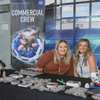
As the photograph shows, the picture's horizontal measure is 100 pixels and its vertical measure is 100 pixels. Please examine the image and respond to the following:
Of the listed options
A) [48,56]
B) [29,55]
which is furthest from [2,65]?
[29,55]

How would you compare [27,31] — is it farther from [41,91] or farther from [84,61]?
[41,91]

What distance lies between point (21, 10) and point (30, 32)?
0.68 m

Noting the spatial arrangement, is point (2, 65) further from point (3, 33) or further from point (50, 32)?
point (3, 33)

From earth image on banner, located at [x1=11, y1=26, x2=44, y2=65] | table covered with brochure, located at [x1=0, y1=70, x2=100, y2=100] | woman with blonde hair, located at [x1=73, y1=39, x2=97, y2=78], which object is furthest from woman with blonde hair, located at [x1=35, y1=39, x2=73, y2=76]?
earth image on banner, located at [x1=11, y1=26, x2=44, y2=65]

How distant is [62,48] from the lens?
2.29 meters

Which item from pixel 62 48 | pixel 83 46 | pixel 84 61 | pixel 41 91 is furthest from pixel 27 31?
pixel 41 91

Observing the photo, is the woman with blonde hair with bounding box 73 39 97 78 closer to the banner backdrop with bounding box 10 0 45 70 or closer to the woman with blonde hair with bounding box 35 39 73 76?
the woman with blonde hair with bounding box 35 39 73 76

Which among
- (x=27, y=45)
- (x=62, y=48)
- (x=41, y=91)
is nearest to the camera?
(x=41, y=91)

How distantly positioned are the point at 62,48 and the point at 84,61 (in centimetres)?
42

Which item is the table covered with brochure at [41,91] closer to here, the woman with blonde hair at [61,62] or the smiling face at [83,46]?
the woman with blonde hair at [61,62]

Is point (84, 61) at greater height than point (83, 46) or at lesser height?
lesser

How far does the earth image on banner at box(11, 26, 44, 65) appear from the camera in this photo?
389cm

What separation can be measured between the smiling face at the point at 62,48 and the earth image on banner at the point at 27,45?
1616mm

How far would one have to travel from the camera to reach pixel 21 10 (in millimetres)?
3936
